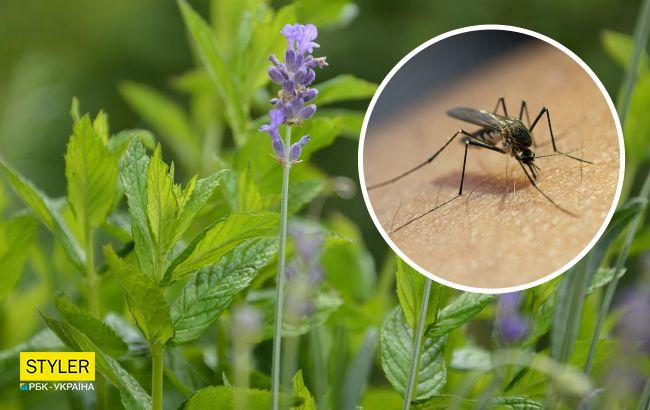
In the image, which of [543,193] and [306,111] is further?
[543,193]

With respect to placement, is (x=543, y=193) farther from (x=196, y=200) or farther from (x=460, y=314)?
(x=196, y=200)

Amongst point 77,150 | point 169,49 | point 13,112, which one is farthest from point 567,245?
point 169,49

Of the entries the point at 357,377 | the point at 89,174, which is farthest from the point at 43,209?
the point at 357,377

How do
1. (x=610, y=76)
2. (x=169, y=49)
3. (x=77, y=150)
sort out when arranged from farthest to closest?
1. (x=169, y=49)
2. (x=610, y=76)
3. (x=77, y=150)

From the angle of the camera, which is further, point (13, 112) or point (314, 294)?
point (13, 112)

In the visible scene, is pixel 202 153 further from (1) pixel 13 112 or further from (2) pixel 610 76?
(2) pixel 610 76

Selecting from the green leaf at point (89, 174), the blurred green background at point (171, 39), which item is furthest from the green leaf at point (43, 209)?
the blurred green background at point (171, 39)

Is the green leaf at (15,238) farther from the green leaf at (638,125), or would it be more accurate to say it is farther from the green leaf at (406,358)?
the green leaf at (638,125)
